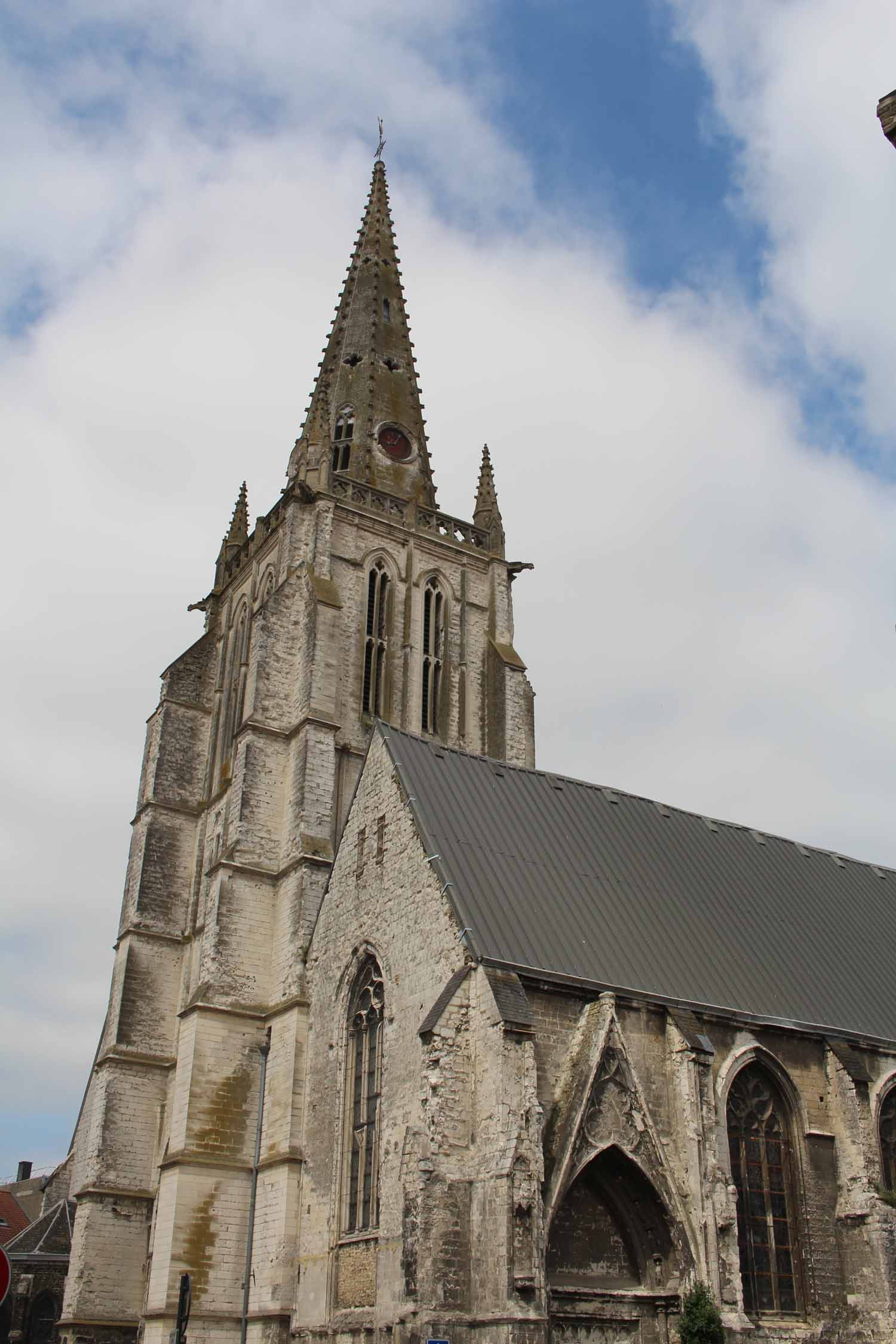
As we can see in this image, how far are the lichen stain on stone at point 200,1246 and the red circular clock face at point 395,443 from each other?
21.4 metres

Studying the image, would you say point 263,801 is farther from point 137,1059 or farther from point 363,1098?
point 363,1098

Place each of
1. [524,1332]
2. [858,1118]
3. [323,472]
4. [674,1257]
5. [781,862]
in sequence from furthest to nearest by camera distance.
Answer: [323,472] < [781,862] < [858,1118] < [674,1257] < [524,1332]

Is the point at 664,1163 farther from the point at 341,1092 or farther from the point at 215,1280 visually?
the point at 215,1280

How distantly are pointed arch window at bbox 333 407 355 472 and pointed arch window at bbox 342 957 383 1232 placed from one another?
775 inches

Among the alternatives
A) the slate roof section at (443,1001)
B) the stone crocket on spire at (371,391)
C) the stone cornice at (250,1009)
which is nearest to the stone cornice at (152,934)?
the stone cornice at (250,1009)

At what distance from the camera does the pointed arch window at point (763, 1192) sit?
17.9 metres

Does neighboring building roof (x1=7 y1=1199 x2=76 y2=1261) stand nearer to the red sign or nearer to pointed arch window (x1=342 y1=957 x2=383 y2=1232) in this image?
pointed arch window (x1=342 y1=957 x2=383 y2=1232)

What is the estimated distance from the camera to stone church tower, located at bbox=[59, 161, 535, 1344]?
934 inches

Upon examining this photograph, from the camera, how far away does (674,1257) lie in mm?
16547

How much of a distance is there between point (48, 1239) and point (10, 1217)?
52.7 ft

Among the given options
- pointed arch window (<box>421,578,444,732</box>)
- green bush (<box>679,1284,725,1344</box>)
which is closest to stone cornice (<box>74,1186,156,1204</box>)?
pointed arch window (<box>421,578,444,732</box>)

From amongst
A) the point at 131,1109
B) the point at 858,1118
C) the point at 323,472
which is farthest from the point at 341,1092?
the point at 323,472

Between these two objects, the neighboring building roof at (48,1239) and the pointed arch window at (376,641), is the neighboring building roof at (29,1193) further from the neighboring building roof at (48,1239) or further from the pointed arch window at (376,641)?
the pointed arch window at (376,641)

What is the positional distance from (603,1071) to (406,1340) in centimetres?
418
